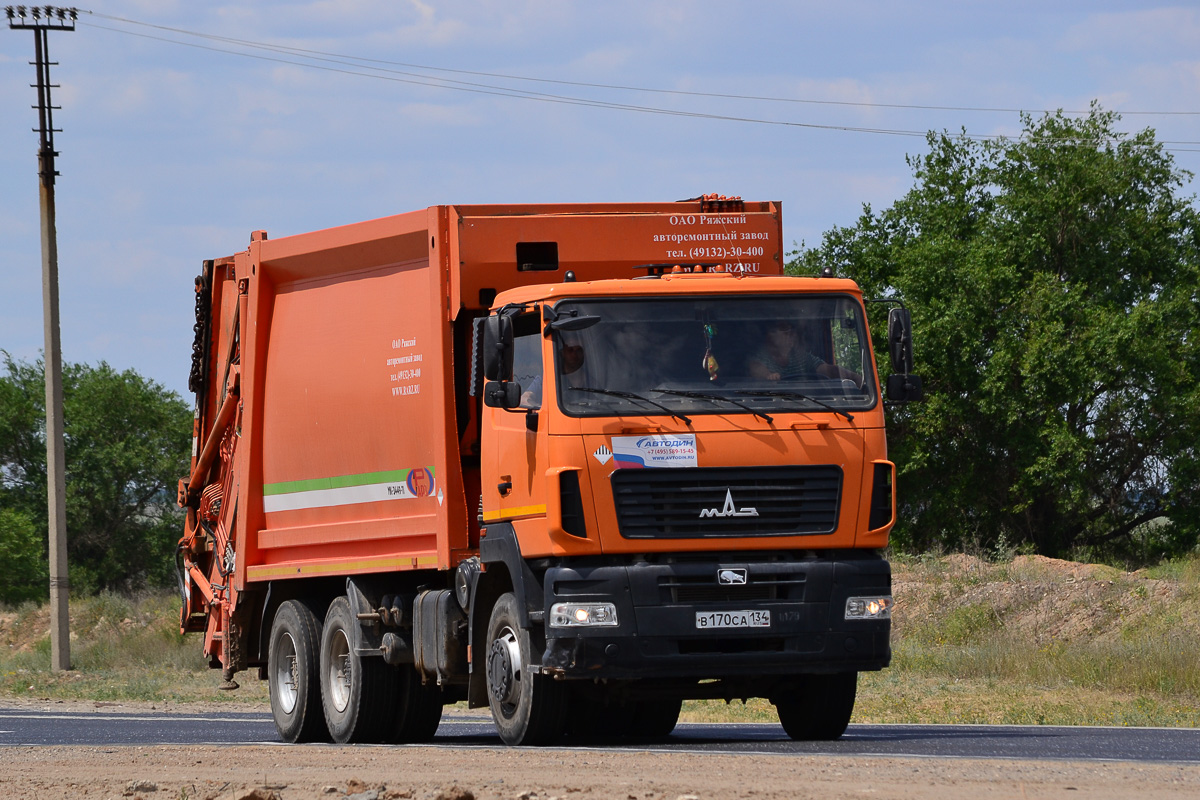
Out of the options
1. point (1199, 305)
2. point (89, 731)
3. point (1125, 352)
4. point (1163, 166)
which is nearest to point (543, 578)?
point (89, 731)

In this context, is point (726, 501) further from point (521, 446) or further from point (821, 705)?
point (821, 705)

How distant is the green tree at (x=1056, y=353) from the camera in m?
38.4

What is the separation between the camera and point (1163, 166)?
43.3 metres

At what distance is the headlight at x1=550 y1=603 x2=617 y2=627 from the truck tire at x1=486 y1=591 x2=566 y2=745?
0.43 m

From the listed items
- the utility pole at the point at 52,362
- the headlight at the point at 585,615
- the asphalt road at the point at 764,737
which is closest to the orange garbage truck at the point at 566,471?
the headlight at the point at 585,615

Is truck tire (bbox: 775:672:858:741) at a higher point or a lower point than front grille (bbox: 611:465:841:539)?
lower

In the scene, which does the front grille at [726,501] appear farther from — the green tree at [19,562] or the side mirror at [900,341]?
the green tree at [19,562]

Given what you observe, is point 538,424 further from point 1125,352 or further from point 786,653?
point 1125,352

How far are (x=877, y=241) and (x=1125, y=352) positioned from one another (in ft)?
27.1

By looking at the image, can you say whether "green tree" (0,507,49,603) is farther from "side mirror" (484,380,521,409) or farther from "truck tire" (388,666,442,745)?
"side mirror" (484,380,521,409)

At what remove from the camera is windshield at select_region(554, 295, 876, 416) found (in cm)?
1134

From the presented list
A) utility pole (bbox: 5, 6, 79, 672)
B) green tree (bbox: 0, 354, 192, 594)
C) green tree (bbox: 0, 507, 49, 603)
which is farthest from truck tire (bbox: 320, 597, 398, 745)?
green tree (bbox: 0, 354, 192, 594)

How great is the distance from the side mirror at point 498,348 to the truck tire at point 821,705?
317cm

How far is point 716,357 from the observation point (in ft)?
37.9
